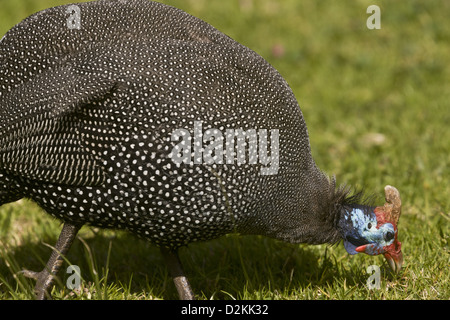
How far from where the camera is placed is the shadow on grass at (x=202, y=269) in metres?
3.31

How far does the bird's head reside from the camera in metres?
3.12

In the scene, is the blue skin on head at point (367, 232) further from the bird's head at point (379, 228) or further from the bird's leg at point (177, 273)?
the bird's leg at point (177, 273)

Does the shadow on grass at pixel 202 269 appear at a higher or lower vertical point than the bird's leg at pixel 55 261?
lower

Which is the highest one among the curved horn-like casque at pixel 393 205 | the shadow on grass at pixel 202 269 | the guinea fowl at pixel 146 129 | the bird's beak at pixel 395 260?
the guinea fowl at pixel 146 129

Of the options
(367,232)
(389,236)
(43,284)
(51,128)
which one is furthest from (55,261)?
(389,236)

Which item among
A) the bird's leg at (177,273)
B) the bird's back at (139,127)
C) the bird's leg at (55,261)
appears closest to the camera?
the bird's back at (139,127)

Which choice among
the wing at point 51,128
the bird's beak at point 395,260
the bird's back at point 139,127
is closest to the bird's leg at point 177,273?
the bird's back at point 139,127

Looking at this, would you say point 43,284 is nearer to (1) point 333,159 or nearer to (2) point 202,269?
(2) point 202,269

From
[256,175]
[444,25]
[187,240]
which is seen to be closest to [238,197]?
[256,175]

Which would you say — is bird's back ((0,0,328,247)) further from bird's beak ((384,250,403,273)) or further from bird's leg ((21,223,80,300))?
bird's beak ((384,250,403,273))

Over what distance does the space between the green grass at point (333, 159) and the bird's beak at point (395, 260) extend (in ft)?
0.31

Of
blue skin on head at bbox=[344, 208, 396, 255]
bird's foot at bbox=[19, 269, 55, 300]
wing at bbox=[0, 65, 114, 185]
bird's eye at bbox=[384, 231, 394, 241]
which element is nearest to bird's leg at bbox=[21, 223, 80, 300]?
bird's foot at bbox=[19, 269, 55, 300]

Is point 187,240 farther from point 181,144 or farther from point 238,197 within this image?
point 181,144

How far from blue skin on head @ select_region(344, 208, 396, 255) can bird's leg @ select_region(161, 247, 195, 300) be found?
2.89 feet
